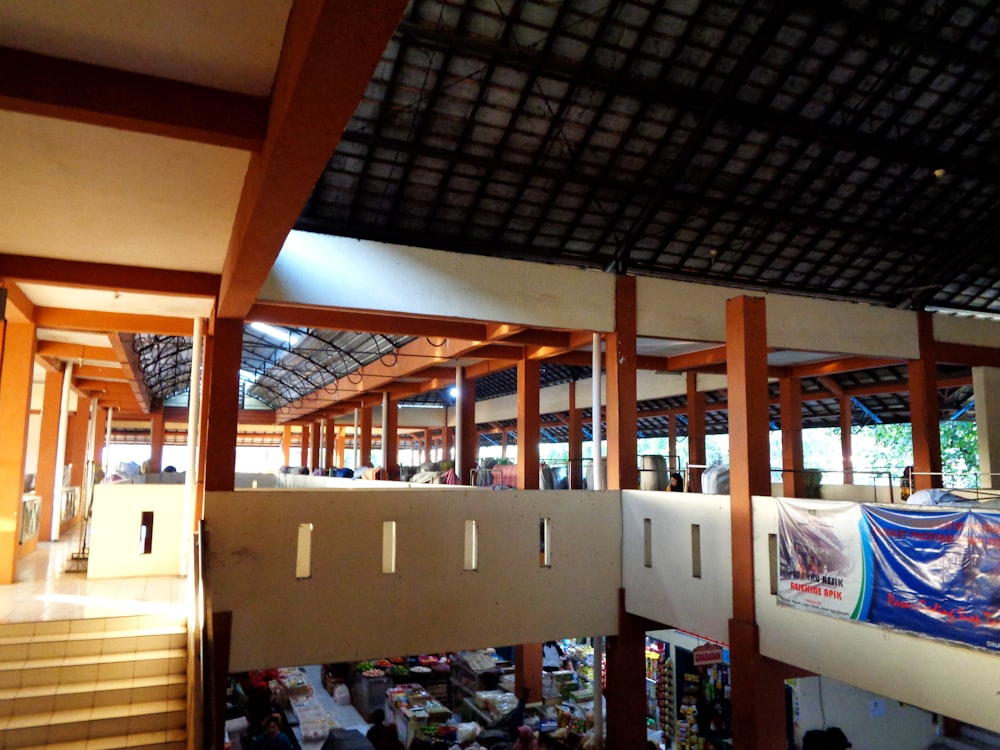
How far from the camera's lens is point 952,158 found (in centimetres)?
1391

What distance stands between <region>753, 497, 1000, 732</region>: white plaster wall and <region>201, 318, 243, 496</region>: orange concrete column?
7.90 m

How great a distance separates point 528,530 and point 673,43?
27.6 ft

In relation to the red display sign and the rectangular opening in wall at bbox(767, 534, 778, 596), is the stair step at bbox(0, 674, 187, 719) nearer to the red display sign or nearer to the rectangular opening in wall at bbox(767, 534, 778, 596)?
the rectangular opening in wall at bbox(767, 534, 778, 596)

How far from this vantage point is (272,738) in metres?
13.5

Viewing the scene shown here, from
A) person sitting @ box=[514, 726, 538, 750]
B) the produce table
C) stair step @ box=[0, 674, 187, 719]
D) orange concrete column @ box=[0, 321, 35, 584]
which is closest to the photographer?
stair step @ box=[0, 674, 187, 719]

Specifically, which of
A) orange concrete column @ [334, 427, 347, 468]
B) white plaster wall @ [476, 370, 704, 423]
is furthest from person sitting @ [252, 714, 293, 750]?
orange concrete column @ [334, 427, 347, 468]

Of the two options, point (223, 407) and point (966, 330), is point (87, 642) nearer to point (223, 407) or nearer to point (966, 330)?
point (223, 407)

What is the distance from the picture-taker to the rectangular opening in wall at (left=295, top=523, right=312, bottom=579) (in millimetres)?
10734

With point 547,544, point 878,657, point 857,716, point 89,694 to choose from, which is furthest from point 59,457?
point 857,716

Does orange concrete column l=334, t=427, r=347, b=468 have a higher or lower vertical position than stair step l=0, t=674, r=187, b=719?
higher

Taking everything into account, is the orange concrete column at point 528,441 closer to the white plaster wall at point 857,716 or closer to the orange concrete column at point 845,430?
the white plaster wall at point 857,716

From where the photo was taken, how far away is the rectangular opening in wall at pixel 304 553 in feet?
35.2

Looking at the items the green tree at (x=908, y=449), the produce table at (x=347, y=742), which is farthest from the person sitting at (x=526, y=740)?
the green tree at (x=908, y=449)

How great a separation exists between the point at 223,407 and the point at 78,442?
15.4m
